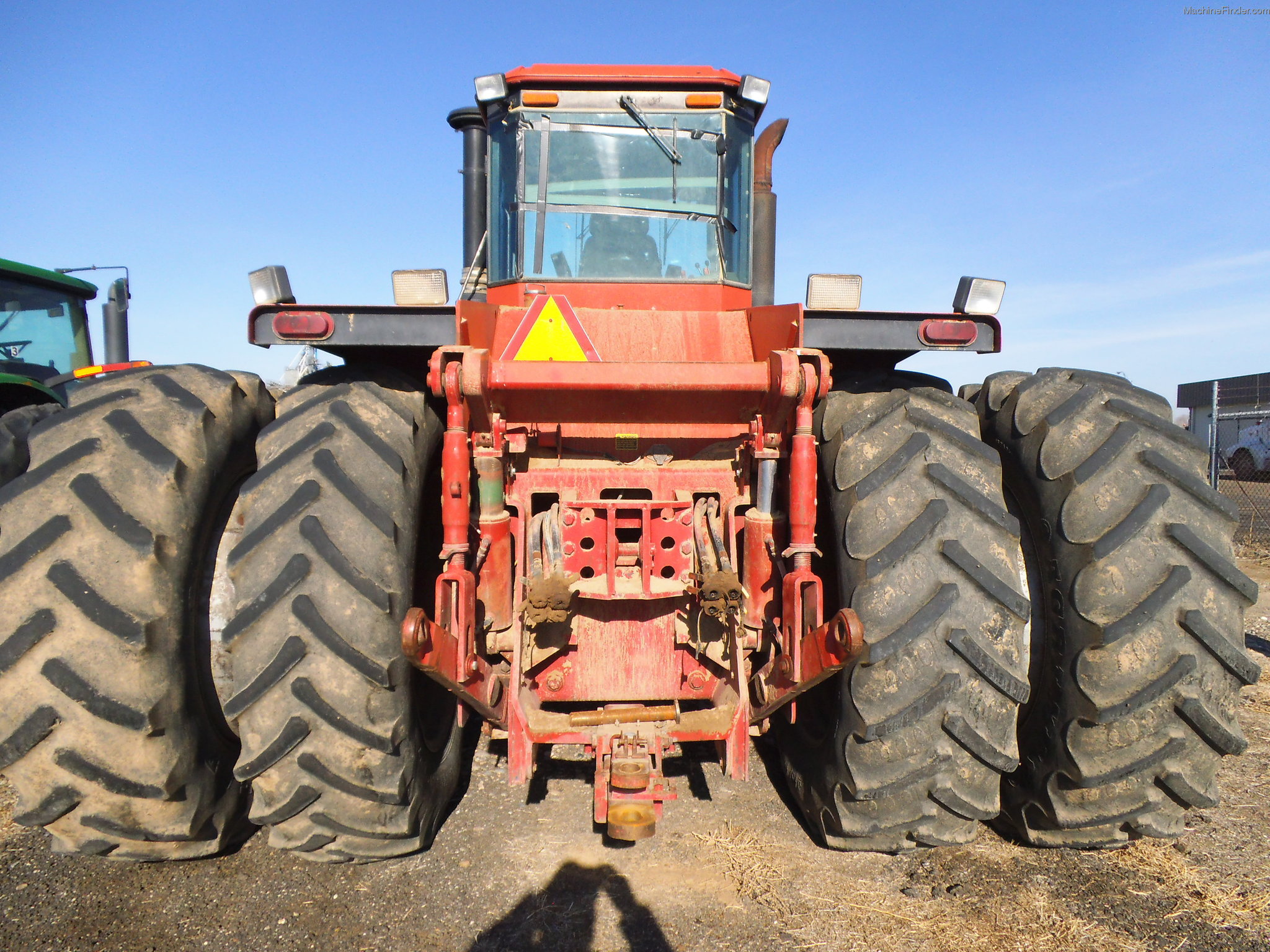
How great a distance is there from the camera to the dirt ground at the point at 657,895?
8.17 feet

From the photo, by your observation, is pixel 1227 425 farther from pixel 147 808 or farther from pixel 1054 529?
pixel 147 808

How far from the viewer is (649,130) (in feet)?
12.1

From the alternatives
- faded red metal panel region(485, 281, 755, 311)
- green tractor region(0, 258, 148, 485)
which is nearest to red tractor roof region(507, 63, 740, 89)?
faded red metal panel region(485, 281, 755, 311)

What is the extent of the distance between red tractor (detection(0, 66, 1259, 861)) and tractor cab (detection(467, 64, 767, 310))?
18.6 inches

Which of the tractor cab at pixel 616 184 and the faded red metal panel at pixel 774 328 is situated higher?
the tractor cab at pixel 616 184

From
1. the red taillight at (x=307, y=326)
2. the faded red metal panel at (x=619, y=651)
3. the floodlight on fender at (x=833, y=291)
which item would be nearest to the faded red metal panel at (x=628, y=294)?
the floodlight on fender at (x=833, y=291)

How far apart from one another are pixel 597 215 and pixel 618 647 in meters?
1.98

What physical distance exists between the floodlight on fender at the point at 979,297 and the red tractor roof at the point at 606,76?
157 cm

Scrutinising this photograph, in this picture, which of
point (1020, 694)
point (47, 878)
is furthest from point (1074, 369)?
point (47, 878)

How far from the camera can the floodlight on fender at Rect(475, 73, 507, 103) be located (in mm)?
3762

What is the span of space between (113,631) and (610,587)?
1541 millimetres

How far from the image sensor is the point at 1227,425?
2239cm

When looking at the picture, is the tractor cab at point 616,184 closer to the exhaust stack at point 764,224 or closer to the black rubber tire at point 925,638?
the exhaust stack at point 764,224

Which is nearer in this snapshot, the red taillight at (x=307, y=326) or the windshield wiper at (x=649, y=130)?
the red taillight at (x=307, y=326)
